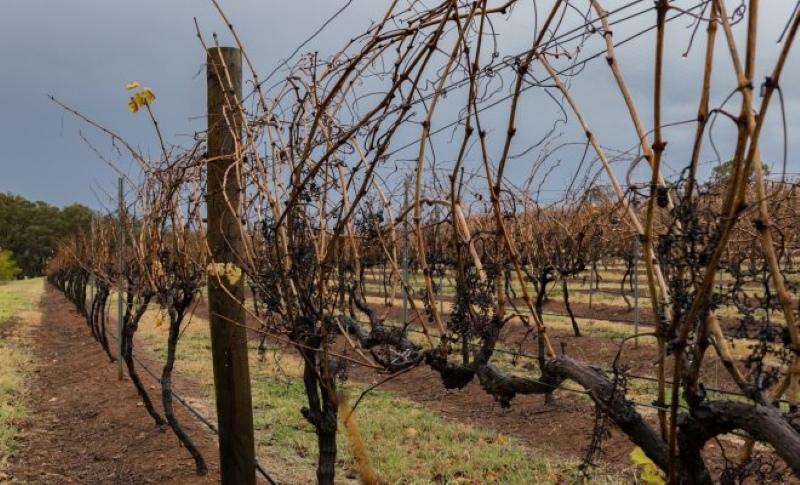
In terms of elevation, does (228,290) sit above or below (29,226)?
below

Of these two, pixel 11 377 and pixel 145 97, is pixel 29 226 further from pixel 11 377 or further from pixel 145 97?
pixel 145 97

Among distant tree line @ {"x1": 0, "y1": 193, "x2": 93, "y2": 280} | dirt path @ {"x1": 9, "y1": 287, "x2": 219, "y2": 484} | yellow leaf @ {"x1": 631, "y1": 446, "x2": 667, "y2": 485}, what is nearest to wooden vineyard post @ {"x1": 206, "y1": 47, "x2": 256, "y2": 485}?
dirt path @ {"x1": 9, "y1": 287, "x2": 219, "y2": 484}

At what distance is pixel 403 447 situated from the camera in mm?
6211

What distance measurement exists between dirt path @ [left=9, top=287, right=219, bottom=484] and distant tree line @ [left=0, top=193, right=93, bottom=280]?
60128mm

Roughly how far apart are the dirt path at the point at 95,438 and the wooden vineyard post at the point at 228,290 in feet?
4.64

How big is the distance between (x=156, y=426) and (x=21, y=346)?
30.6 feet

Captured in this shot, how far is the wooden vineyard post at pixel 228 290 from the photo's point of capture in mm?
3787

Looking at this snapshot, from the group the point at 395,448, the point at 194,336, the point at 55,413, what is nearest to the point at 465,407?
the point at 395,448

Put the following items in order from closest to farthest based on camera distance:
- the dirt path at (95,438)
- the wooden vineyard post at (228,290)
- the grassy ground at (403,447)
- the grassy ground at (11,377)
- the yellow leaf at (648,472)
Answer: the yellow leaf at (648,472) → the wooden vineyard post at (228,290) → the grassy ground at (403,447) → the dirt path at (95,438) → the grassy ground at (11,377)

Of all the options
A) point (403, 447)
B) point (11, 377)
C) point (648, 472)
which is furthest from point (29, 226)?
point (648, 472)

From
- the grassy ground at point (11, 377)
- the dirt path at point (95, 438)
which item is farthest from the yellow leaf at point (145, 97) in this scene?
the grassy ground at point (11, 377)

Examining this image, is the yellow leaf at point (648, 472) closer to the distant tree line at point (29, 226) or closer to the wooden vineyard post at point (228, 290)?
the wooden vineyard post at point (228, 290)

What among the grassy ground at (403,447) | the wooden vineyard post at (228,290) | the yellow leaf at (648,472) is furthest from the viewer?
the grassy ground at (403,447)

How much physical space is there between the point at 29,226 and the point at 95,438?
6766cm
